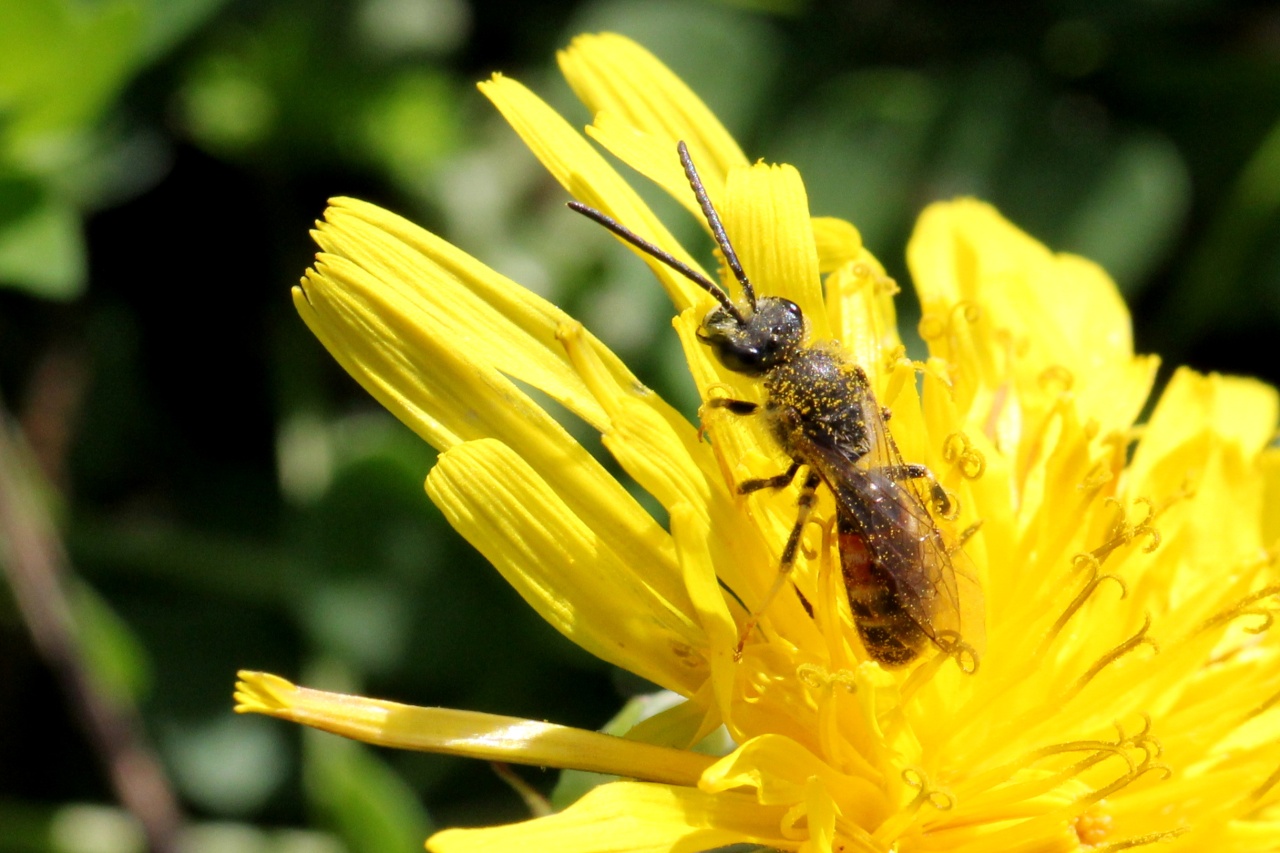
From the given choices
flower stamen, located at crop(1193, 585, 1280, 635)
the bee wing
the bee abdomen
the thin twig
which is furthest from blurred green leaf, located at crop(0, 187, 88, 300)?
flower stamen, located at crop(1193, 585, 1280, 635)

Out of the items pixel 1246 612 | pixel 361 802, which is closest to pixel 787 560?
pixel 1246 612

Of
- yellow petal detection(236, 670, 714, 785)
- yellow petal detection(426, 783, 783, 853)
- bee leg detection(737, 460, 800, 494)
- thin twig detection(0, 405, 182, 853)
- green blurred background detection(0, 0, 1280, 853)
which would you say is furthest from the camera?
green blurred background detection(0, 0, 1280, 853)

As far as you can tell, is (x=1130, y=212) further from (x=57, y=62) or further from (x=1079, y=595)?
(x=57, y=62)

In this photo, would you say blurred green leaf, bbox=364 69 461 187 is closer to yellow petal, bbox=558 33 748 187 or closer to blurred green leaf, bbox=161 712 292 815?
yellow petal, bbox=558 33 748 187

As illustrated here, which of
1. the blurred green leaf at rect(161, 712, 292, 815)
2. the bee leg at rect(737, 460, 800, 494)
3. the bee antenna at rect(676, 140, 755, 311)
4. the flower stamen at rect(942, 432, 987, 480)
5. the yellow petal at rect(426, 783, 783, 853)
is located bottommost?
the blurred green leaf at rect(161, 712, 292, 815)

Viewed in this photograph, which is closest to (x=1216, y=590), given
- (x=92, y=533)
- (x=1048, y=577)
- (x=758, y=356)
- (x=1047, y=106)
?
(x=1048, y=577)

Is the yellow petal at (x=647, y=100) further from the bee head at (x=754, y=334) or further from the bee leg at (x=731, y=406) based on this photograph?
the bee leg at (x=731, y=406)

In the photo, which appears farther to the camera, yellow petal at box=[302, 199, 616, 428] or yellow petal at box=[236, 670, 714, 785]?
yellow petal at box=[302, 199, 616, 428]

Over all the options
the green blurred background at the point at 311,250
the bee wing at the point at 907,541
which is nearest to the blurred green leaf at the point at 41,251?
the green blurred background at the point at 311,250

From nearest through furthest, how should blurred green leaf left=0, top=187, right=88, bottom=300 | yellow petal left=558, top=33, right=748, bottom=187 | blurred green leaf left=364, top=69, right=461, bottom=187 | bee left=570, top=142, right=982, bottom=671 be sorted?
bee left=570, top=142, right=982, bottom=671, yellow petal left=558, top=33, right=748, bottom=187, blurred green leaf left=0, top=187, right=88, bottom=300, blurred green leaf left=364, top=69, right=461, bottom=187

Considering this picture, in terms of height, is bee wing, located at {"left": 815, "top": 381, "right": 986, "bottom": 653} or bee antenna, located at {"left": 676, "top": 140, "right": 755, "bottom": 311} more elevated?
bee antenna, located at {"left": 676, "top": 140, "right": 755, "bottom": 311}
